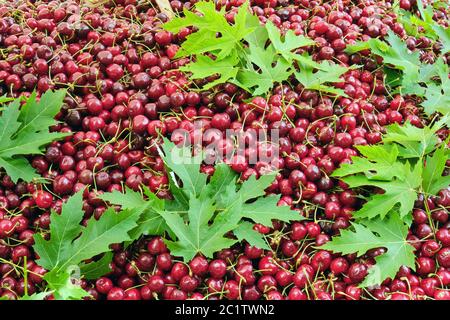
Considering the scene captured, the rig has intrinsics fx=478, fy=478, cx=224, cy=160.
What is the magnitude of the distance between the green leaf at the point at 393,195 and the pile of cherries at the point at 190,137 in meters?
0.07

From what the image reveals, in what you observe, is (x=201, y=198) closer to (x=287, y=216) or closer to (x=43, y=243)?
(x=287, y=216)

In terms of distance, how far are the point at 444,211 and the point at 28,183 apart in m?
1.31

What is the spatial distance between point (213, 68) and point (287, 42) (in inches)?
11.5

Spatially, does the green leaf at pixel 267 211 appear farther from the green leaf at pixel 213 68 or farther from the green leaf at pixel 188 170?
the green leaf at pixel 213 68

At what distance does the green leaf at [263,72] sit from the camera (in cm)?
167

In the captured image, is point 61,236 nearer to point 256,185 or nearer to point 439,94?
point 256,185

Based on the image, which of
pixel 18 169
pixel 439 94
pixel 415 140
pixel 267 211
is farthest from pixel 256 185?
pixel 439 94

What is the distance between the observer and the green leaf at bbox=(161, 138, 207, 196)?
144 cm

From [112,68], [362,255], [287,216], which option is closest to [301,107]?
[287,216]

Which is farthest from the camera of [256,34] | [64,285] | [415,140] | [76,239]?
[256,34]

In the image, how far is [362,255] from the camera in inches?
56.3

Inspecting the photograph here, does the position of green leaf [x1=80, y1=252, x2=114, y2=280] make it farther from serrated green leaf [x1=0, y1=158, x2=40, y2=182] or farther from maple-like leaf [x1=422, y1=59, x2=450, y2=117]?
maple-like leaf [x1=422, y1=59, x2=450, y2=117]

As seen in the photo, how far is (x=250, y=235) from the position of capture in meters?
1.38

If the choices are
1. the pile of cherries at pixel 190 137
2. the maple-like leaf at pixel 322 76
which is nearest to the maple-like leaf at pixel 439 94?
the pile of cherries at pixel 190 137
